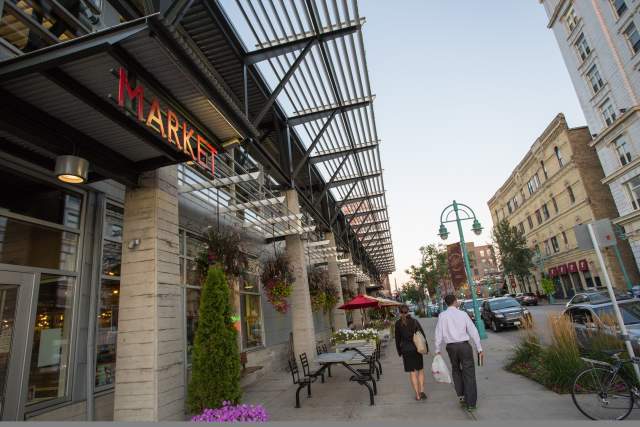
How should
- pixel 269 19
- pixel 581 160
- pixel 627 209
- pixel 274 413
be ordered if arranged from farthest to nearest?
pixel 581 160 < pixel 627 209 < pixel 269 19 < pixel 274 413

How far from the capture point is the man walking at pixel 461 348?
241 inches

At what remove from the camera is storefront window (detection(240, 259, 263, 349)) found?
11562mm

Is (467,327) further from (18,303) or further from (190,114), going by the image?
(18,303)

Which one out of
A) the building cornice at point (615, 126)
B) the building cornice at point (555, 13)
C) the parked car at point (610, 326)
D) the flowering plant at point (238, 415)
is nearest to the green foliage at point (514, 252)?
the building cornice at point (615, 126)

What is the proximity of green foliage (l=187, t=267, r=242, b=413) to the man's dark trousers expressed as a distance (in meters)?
3.65

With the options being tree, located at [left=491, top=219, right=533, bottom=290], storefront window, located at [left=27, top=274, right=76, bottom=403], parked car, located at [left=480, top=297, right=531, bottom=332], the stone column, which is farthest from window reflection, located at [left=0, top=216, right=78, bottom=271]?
tree, located at [left=491, top=219, right=533, bottom=290]

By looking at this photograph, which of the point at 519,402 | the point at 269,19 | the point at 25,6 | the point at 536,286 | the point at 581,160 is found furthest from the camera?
the point at 536,286

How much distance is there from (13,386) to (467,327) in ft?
22.3

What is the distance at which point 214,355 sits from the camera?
232 inches

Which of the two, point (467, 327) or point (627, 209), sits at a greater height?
point (627, 209)

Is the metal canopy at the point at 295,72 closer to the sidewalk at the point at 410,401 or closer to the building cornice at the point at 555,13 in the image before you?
the sidewalk at the point at 410,401

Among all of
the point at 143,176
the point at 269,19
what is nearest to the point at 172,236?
the point at 143,176

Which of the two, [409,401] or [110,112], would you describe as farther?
[409,401]

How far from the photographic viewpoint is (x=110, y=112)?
15.4 feet
